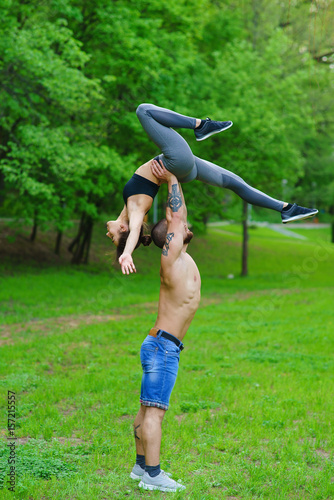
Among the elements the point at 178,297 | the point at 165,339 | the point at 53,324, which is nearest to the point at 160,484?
the point at 165,339

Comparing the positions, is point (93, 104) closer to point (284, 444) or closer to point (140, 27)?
point (140, 27)

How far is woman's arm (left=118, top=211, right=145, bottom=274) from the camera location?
3957mm

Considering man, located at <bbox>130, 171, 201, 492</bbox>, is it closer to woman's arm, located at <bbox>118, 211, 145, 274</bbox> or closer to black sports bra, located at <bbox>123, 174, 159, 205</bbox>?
black sports bra, located at <bbox>123, 174, 159, 205</bbox>

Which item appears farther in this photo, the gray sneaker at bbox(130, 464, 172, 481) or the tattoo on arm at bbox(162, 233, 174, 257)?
the gray sneaker at bbox(130, 464, 172, 481)

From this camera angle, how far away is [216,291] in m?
19.2

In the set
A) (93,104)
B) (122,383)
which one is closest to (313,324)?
(122,383)

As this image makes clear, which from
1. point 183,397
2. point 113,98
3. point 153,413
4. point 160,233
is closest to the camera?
point 153,413

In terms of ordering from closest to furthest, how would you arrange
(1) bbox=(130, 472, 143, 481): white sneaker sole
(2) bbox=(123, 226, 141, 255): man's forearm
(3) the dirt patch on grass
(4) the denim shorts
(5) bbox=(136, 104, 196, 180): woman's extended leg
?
(2) bbox=(123, 226, 141, 255): man's forearm, (5) bbox=(136, 104, 196, 180): woman's extended leg, (4) the denim shorts, (1) bbox=(130, 472, 143, 481): white sneaker sole, (3) the dirt patch on grass

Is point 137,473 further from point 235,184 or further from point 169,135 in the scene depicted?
point 169,135

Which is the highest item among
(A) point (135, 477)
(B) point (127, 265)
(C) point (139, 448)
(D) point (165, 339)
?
(B) point (127, 265)

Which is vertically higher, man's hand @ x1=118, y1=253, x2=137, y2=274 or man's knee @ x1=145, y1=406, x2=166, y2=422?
man's hand @ x1=118, y1=253, x2=137, y2=274

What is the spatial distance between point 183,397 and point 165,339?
9.24 feet

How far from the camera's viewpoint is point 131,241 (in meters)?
4.25

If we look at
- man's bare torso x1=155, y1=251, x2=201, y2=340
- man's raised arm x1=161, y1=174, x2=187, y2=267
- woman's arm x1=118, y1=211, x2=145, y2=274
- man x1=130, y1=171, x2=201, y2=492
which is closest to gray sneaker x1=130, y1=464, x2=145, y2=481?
man x1=130, y1=171, x2=201, y2=492
